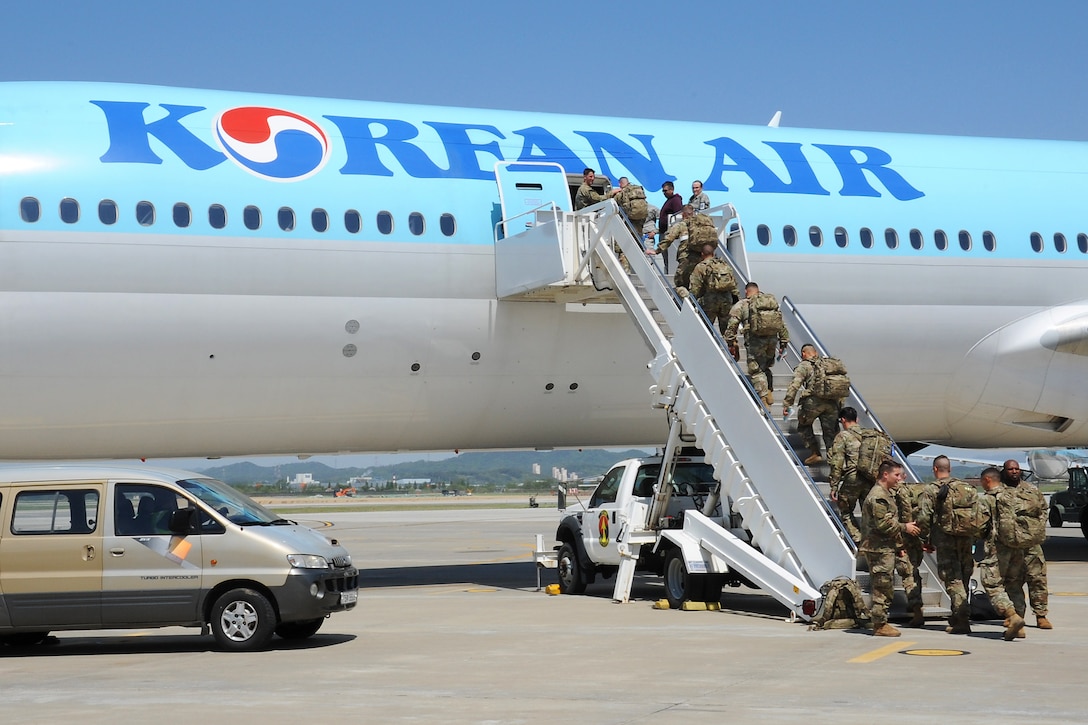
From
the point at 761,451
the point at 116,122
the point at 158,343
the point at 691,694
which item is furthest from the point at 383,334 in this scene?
the point at 691,694

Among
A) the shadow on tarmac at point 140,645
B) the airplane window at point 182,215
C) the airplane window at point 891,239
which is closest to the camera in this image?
the shadow on tarmac at point 140,645

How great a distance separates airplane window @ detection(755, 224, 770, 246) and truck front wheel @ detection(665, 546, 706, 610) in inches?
200

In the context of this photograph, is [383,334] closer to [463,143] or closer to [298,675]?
[463,143]

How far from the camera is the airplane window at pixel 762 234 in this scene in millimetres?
18000

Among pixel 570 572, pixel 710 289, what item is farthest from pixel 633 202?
pixel 570 572

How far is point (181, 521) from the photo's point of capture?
38.6ft

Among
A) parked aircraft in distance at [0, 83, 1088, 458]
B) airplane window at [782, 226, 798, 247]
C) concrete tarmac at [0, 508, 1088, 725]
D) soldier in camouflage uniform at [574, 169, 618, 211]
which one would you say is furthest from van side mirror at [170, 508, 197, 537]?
airplane window at [782, 226, 798, 247]

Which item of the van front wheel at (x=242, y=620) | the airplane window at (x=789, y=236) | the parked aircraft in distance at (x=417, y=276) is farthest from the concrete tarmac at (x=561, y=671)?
the airplane window at (x=789, y=236)

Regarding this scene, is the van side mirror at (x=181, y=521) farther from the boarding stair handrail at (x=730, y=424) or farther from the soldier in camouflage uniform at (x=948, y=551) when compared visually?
the soldier in camouflage uniform at (x=948, y=551)

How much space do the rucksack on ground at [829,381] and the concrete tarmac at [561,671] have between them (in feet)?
8.02

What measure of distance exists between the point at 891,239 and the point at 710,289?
440 centimetres

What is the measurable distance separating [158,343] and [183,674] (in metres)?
5.94

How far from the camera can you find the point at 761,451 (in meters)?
13.9

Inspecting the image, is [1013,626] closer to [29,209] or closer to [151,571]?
[151,571]
